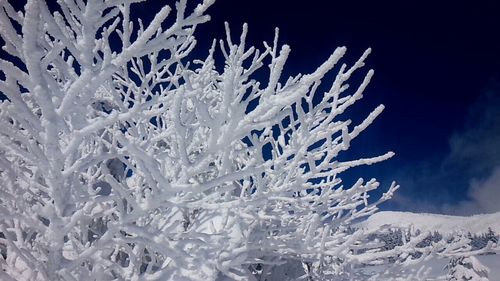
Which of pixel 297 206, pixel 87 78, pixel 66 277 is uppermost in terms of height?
pixel 297 206

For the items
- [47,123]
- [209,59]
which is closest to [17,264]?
[47,123]

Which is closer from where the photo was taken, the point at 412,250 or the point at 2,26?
the point at 2,26

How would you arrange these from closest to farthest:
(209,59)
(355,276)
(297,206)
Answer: (297,206) < (355,276) < (209,59)

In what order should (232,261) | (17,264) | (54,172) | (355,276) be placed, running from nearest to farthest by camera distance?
(54,172) → (232,261) → (17,264) → (355,276)

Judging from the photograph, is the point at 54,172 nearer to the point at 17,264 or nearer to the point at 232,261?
the point at 232,261

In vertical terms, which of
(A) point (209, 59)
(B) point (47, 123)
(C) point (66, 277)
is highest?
(A) point (209, 59)

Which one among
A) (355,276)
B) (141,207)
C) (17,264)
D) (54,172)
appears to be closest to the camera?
(54,172)

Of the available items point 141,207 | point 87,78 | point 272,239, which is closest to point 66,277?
point 141,207

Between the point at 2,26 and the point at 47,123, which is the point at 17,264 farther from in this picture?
the point at 2,26

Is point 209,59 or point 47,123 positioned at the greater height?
point 209,59
